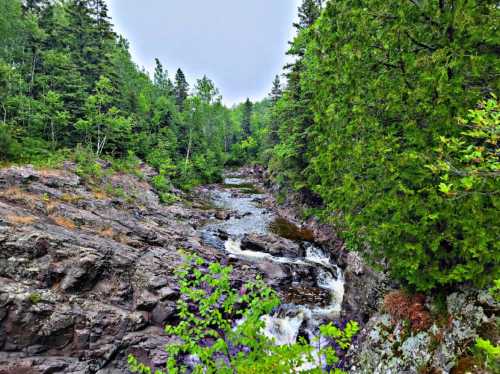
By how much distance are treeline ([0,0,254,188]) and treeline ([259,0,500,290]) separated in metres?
23.5

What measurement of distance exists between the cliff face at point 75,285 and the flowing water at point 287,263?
10.7 ft

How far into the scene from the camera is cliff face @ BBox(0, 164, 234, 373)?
7906 mm

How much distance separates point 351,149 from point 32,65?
40382 millimetres

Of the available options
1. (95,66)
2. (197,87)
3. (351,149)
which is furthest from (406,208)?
(197,87)

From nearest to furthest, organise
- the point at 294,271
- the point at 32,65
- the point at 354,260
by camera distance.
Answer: the point at 354,260 → the point at 294,271 → the point at 32,65

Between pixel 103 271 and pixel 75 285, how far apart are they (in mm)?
1135

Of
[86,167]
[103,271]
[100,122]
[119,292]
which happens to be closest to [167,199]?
[86,167]

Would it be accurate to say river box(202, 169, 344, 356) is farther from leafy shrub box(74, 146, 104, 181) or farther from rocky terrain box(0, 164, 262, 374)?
leafy shrub box(74, 146, 104, 181)

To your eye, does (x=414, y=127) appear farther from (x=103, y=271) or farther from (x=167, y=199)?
(x=167, y=199)

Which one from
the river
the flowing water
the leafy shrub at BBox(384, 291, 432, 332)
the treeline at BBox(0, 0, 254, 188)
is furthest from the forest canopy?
the treeline at BBox(0, 0, 254, 188)

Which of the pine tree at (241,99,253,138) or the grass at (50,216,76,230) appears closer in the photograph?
the grass at (50,216,76,230)

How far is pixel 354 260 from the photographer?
35.7 ft

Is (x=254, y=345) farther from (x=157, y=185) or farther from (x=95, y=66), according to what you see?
(x=95, y=66)

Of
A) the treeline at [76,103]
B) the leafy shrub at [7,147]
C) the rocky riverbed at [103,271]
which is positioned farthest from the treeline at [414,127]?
the treeline at [76,103]
